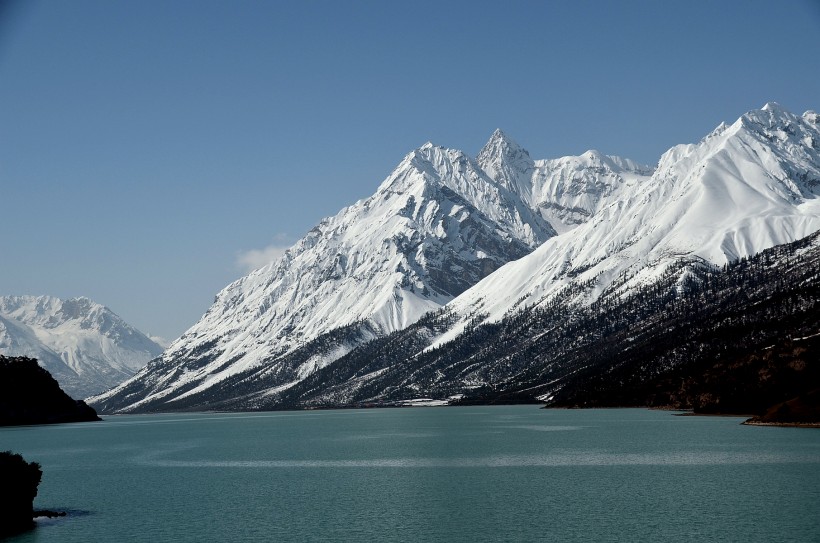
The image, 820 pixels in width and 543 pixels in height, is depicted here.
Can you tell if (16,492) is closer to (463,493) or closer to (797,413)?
(463,493)

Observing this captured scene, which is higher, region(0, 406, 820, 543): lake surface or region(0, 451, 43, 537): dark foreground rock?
region(0, 451, 43, 537): dark foreground rock

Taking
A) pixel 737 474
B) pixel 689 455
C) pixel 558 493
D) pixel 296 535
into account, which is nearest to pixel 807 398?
pixel 689 455

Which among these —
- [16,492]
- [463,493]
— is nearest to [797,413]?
[463,493]

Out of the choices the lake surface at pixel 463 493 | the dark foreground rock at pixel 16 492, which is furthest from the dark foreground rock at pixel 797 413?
the dark foreground rock at pixel 16 492

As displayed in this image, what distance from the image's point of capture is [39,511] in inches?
3986

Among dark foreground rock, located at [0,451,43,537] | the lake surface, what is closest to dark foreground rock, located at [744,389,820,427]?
the lake surface

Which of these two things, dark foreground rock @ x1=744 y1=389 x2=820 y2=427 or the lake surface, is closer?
the lake surface

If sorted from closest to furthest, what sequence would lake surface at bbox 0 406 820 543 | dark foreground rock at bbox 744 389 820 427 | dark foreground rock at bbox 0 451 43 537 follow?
lake surface at bbox 0 406 820 543 < dark foreground rock at bbox 0 451 43 537 < dark foreground rock at bbox 744 389 820 427

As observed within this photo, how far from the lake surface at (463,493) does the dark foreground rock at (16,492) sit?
9.70 feet

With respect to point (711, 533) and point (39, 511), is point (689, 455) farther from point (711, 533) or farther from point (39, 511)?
point (39, 511)

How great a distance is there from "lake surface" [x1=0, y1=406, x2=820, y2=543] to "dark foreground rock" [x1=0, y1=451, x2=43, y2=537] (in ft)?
9.70

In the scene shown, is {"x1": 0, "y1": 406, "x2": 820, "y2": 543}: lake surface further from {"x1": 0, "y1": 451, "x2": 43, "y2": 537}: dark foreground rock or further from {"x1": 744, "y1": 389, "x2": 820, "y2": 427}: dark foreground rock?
{"x1": 744, "y1": 389, "x2": 820, "y2": 427}: dark foreground rock

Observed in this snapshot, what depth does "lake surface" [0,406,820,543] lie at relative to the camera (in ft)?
281

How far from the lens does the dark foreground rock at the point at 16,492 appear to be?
9094 cm
